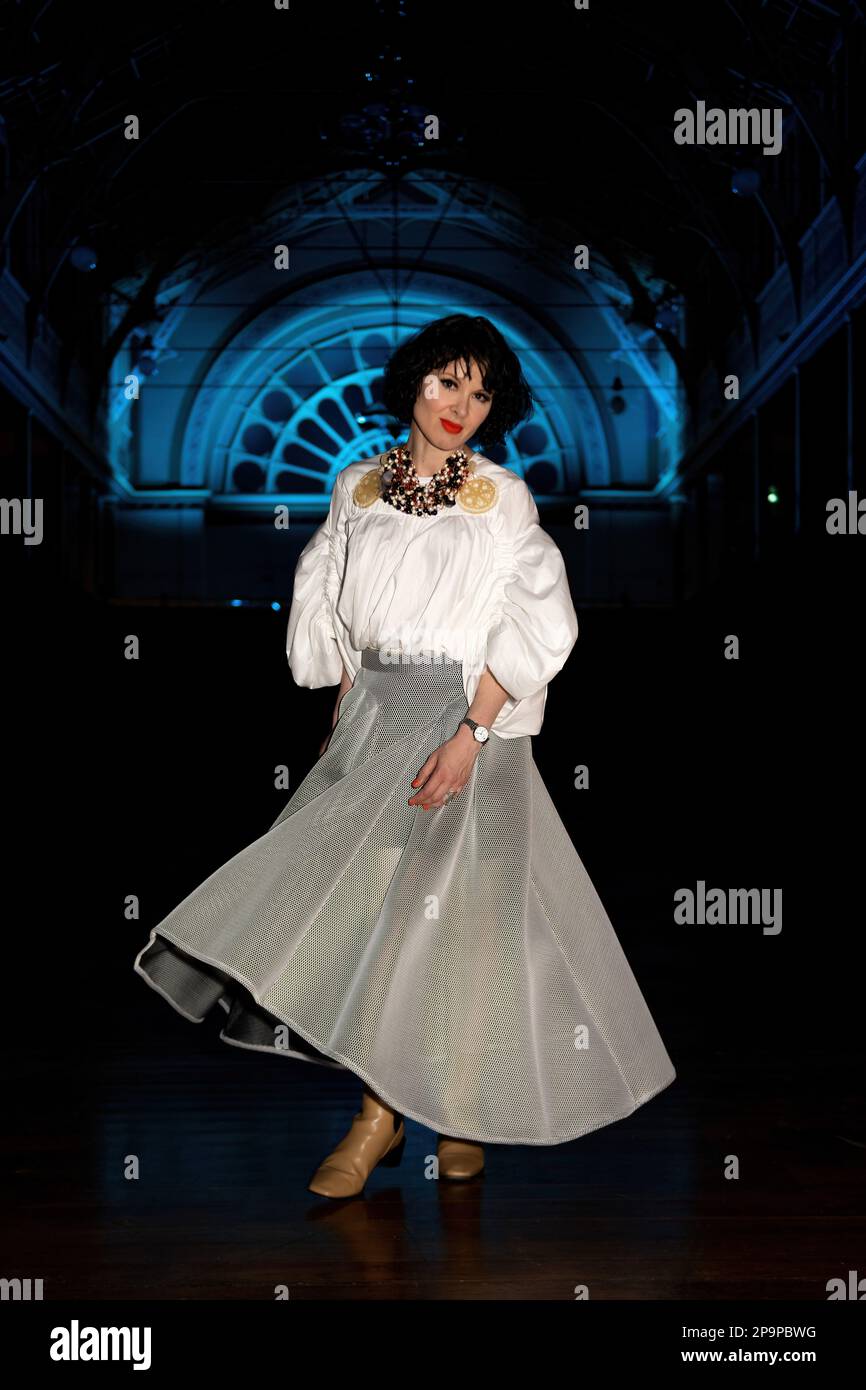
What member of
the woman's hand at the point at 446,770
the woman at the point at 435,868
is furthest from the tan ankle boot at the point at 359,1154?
the woman's hand at the point at 446,770

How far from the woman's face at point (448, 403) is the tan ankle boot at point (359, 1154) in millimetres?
1187

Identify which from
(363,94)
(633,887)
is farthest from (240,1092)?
(363,94)

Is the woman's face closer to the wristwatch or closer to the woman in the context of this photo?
the woman

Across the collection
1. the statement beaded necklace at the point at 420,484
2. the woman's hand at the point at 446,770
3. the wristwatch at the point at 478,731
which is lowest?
the woman's hand at the point at 446,770

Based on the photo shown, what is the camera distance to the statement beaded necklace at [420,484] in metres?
2.80

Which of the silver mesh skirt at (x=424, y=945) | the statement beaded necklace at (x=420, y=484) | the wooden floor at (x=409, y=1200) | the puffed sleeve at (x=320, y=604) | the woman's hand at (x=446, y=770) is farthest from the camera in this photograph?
the puffed sleeve at (x=320, y=604)

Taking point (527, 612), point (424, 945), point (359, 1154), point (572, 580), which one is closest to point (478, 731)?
point (527, 612)

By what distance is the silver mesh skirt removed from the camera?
8.36ft

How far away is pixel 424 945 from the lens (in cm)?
262

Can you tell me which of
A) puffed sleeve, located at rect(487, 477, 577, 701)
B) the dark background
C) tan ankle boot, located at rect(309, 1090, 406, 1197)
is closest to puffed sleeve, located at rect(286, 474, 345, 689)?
puffed sleeve, located at rect(487, 477, 577, 701)

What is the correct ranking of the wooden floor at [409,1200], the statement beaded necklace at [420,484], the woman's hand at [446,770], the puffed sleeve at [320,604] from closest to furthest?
the wooden floor at [409,1200] → the woman's hand at [446,770] → the statement beaded necklace at [420,484] → the puffed sleeve at [320,604]

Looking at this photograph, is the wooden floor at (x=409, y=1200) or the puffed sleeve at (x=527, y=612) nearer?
the wooden floor at (x=409, y=1200)

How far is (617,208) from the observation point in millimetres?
20891

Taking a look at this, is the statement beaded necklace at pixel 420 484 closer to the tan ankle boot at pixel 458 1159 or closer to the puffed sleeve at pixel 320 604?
the puffed sleeve at pixel 320 604
